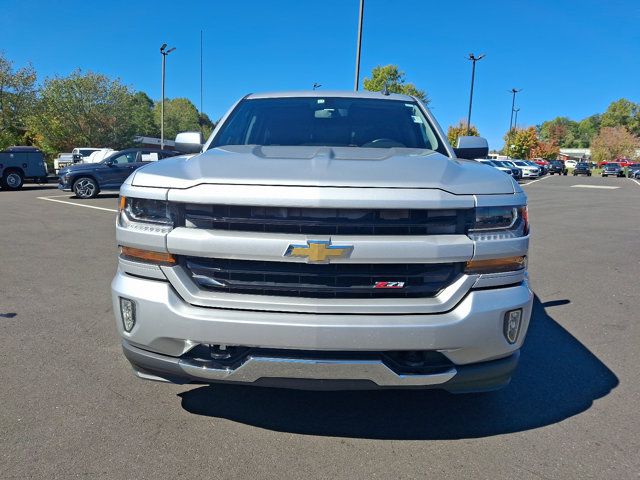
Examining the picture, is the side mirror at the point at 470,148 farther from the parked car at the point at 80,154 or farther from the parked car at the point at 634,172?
the parked car at the point at 634,172

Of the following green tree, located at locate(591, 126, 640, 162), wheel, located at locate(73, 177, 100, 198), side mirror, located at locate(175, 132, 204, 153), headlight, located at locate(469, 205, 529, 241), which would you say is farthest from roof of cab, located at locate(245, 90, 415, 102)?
green tree, located at locate(591, 126, 640, 162)

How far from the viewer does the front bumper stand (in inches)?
88.5

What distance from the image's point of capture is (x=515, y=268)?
2.46m

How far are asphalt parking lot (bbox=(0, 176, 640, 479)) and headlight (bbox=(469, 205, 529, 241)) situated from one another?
1.10 metres

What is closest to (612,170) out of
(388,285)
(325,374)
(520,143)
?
(520,143)

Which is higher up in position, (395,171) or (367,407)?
(395,171)

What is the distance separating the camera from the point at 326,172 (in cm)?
239

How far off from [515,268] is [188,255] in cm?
155

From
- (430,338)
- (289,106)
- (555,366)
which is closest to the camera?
(430,338)

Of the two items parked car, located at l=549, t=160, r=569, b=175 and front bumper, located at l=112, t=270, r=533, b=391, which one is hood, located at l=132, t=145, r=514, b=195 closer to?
front bumper, located at l=112, t=270, r=533, b=391

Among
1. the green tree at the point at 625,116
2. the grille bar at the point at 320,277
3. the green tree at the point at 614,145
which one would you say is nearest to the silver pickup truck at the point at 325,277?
the grille bar at the point at 320,277

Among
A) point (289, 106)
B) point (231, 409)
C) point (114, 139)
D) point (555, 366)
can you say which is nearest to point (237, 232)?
point (231, 409)

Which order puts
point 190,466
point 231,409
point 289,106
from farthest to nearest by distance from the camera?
point 289,106 → point 231,409 → point 190,466

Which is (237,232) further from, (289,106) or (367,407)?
(289,106)
